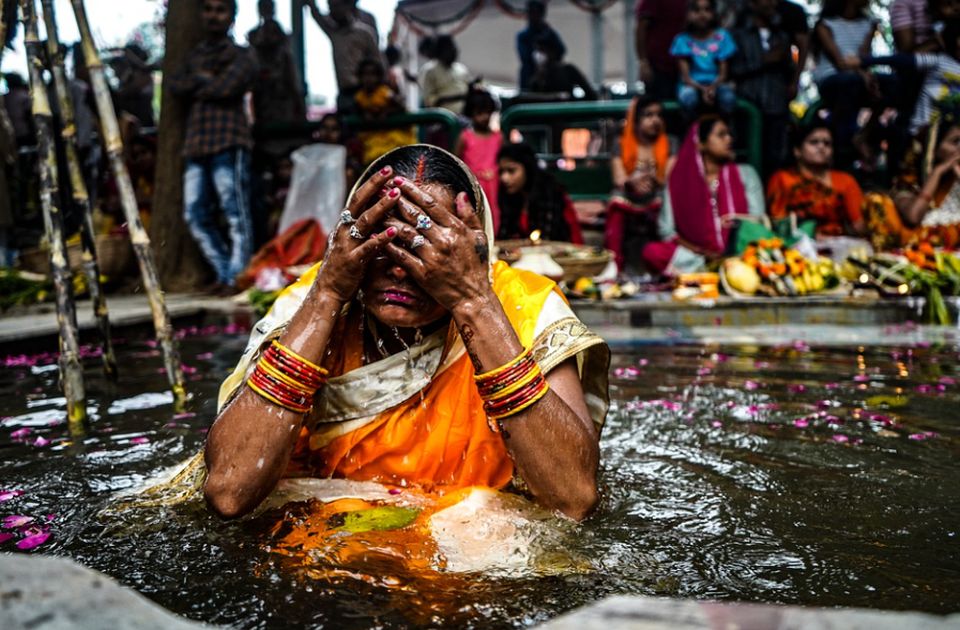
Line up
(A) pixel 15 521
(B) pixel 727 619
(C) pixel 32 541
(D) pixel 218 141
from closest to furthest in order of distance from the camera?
(B) pixel 727 619 < (C) pixel 32 541 < (A) pixel 15 521 < (D) pixel 218 141

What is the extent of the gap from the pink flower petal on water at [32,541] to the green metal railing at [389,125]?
7.45 metres

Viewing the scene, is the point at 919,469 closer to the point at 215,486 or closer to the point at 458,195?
the point at 458,195

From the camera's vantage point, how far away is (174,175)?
8805mm

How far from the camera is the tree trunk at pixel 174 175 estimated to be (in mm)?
8555

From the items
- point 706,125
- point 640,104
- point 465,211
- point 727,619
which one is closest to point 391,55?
point 640,104

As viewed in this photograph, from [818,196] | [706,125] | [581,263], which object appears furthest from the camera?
[818,196]

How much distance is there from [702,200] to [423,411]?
624 centimetres

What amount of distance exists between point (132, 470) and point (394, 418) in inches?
50.9

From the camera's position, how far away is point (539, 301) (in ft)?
8.65

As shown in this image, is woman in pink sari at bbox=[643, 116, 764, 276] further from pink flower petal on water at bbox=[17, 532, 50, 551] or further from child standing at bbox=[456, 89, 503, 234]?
pink flower petal on water at bbox=[17, 532, 50, 551]

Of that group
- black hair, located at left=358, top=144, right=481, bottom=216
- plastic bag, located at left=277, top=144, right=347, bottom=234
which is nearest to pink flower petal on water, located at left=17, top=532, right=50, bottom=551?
black hair, located at left=358, top=144, right=481, bottom=216

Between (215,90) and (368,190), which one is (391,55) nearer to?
(215,90)

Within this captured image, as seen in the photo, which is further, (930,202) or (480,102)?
(480,102)

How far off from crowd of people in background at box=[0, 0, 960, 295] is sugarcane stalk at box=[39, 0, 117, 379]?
4005mm
